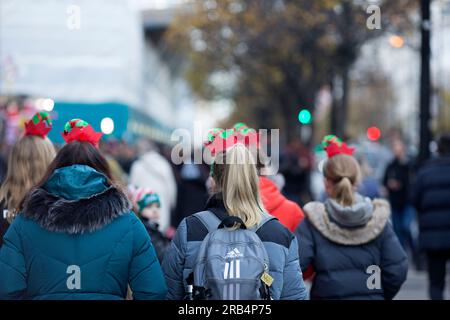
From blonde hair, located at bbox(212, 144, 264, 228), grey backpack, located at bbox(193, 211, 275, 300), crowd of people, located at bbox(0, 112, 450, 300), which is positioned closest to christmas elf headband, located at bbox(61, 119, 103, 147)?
crowd of people, located at bbox(0, 112, 450, 300)

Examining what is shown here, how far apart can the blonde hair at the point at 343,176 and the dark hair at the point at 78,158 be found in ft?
5.64

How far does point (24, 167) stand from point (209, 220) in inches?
70.6

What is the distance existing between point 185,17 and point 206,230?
90.9ft

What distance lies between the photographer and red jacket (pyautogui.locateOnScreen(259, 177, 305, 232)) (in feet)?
19.5

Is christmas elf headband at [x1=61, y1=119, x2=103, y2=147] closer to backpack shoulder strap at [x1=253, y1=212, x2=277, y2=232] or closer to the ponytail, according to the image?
backpack shoulder strap at [x1=253, y1=212, x2=277, y2=232]

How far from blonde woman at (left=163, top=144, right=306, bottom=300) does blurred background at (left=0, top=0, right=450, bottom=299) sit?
4.68 meters

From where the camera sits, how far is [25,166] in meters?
5.66

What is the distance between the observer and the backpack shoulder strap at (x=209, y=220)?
4301mm

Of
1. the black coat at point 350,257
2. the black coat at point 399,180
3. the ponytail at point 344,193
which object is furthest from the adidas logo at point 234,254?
the black coat at point 399,180

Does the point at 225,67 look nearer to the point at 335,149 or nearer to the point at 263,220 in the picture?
the point at 335,149

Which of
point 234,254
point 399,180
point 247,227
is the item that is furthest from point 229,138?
point 399,180

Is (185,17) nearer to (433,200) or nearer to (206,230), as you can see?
(433,200)

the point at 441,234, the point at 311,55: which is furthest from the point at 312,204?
the point at 311,55

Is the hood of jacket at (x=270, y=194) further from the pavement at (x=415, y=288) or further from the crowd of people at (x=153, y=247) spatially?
the pavement at (x=415, y=288)
